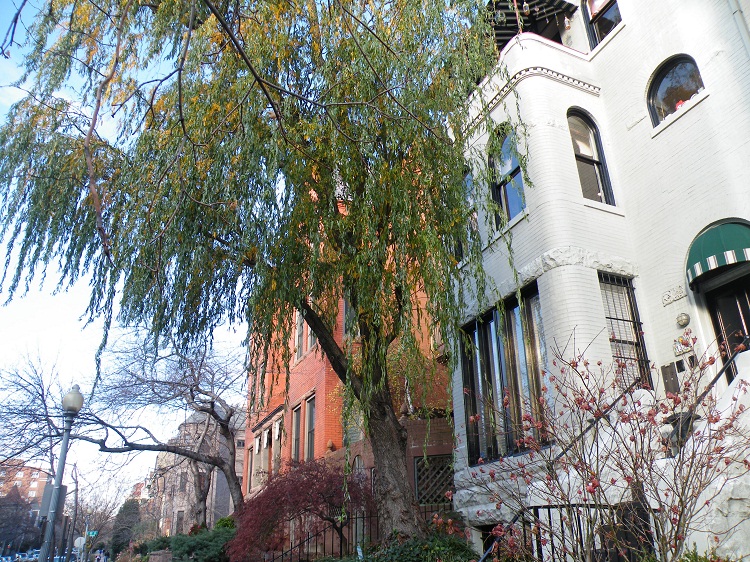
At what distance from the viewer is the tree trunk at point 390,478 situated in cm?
856

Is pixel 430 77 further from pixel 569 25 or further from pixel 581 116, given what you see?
pixel 569 25

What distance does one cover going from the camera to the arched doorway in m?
8.16

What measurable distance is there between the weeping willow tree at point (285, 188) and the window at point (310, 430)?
369 inches

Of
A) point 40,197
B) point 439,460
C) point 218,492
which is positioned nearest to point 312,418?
point 439,460

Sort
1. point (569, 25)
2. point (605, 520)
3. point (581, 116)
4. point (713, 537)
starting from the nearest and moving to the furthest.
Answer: point (713, 537) < point (605, 520) < point (581, 116) < point (569, 25)

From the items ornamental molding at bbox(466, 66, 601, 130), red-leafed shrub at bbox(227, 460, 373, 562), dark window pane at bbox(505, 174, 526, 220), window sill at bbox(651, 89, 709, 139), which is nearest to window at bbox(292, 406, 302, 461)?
red-leafed shrub at bbox(227, 460, 373, 562)

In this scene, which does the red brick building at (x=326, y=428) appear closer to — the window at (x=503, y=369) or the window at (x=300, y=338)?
the window at (x=300, y=338)

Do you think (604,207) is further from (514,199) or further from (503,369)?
(503,369)

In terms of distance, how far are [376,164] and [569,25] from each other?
21.5 ft

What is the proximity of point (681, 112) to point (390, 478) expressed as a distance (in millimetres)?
6992

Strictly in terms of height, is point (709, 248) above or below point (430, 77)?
below

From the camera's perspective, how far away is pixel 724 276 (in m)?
8.56

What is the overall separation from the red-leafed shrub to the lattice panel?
116 centimetres

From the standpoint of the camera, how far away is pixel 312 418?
758 inches
